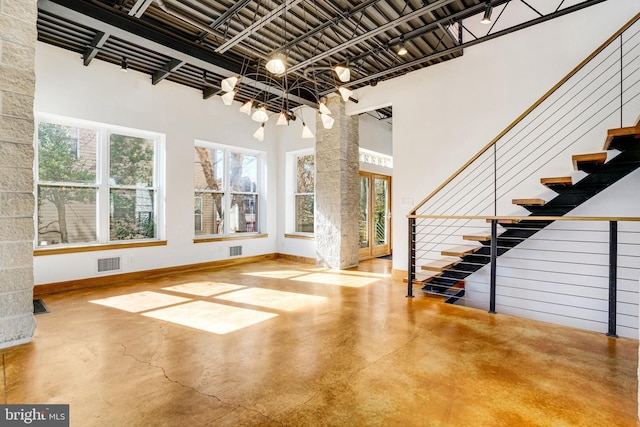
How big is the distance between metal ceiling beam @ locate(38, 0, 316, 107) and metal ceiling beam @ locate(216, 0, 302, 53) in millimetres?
372

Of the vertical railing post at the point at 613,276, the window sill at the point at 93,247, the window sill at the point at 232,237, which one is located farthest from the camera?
the window sill at the point at 232,237

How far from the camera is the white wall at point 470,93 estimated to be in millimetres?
4023

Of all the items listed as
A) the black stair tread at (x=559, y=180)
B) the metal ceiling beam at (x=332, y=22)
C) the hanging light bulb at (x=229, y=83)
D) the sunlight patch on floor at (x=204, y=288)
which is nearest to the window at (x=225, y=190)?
the sunlight patch on floor at (x=204, y=288)

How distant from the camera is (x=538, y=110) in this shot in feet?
14.0

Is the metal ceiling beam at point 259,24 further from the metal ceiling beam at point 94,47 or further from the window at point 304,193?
the window at point 304,193

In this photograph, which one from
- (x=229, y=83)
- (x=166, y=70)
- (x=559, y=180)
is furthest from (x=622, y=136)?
(x=166, y=70)

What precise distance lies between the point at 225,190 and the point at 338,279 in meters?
3.35

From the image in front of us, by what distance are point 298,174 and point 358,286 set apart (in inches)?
145

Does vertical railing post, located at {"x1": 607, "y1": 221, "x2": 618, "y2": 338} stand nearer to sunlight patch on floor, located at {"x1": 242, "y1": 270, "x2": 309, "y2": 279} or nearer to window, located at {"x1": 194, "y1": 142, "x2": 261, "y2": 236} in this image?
sunlight patch on floor, located at {"x1": 242, "y1": 270, "x2": 309, "y2": 279}

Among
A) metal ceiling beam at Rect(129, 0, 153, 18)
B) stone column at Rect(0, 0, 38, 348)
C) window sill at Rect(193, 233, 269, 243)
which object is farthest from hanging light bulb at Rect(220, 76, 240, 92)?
window sill at Rect(193, 233, 269, 243)

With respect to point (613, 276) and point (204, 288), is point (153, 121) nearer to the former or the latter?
point (204, 288)

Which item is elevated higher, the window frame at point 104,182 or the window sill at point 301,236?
the window frame at point 104,182

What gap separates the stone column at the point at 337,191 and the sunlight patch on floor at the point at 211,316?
3083 millimetres

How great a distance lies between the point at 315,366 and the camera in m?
2.45
